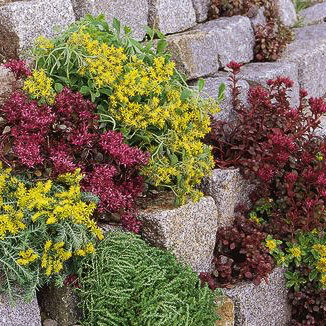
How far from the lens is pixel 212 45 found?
4.54 m

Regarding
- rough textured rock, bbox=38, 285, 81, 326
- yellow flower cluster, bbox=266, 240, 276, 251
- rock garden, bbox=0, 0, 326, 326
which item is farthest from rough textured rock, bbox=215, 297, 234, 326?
rough textured rock, bbox=38, 285, 81, 326

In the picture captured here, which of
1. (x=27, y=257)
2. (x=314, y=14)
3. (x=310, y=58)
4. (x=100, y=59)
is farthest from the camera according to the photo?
(x=314, y=14)

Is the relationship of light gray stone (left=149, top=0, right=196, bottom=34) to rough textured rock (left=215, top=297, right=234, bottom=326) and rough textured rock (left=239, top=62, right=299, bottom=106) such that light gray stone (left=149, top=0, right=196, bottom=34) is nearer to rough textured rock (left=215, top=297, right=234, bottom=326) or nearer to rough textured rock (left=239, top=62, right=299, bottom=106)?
rough textured rock (left=239, top=62, right=299, bottom=106)

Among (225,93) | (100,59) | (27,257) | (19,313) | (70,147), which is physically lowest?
(19,313)

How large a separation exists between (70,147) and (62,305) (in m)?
0.69

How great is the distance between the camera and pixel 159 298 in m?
2.73

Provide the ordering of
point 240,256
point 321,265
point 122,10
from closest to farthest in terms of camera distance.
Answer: point 321,265, point 240,256, point 122,10

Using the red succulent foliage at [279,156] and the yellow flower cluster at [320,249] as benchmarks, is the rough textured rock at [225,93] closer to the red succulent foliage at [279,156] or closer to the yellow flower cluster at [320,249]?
the red succulent foliage at [279,156]

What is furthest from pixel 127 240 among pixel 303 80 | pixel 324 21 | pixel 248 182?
pixel 324 21

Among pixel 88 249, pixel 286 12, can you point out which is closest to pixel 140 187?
pixel 88 249

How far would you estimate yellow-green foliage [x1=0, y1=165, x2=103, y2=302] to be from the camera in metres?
2.52

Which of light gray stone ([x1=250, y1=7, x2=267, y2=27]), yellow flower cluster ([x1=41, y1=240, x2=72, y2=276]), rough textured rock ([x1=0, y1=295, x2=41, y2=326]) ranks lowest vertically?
rough textured rock ([x1=0, y1=295, x2=41, y2=326])

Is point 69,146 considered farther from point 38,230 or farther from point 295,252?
point 295,252

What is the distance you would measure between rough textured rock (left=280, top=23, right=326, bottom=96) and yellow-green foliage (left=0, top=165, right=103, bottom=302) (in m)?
2.90
